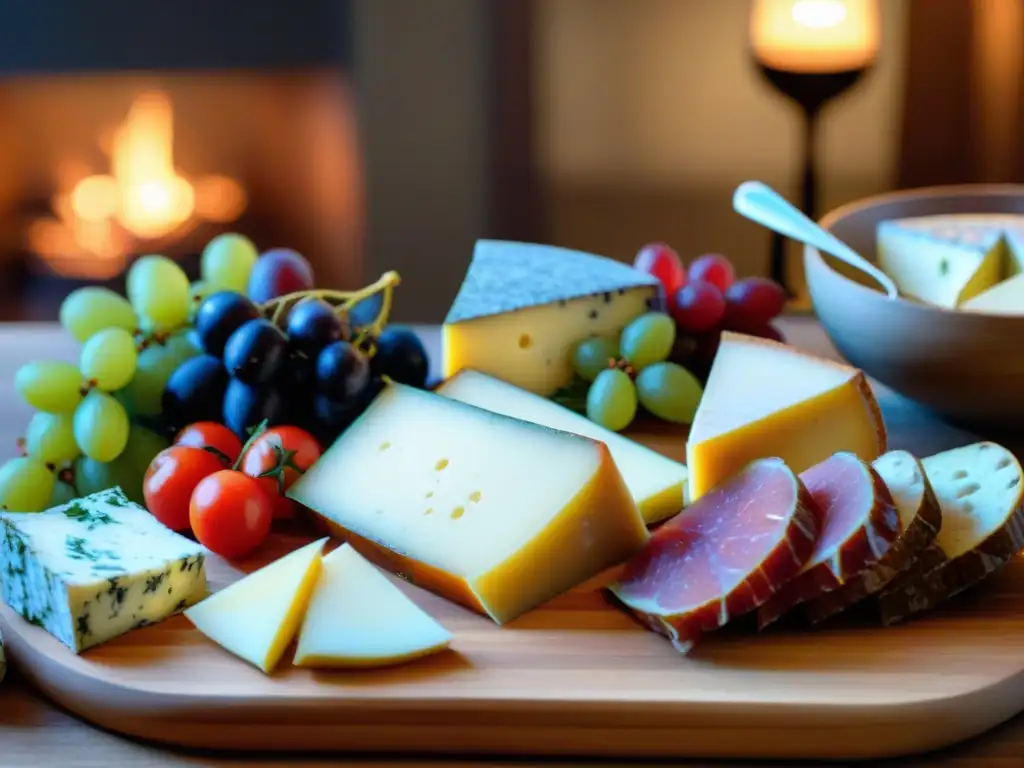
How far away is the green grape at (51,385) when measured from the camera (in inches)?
Result: 39.9

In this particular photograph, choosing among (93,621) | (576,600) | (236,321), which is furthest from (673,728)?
(236,321)

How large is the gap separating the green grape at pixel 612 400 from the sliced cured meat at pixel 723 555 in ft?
0.70

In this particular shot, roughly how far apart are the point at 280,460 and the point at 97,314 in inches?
11.0

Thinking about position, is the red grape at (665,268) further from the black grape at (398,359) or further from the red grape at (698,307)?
the black grape at (398,359)

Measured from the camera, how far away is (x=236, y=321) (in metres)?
1.05

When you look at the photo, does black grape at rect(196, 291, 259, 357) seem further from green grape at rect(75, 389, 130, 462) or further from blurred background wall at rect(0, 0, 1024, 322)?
blurred background wall at rect(0, 0, 1024, 322)

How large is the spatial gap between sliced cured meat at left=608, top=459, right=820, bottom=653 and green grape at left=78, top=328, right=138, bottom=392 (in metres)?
0.44

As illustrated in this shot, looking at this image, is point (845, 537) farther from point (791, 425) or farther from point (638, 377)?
point (638, 377)

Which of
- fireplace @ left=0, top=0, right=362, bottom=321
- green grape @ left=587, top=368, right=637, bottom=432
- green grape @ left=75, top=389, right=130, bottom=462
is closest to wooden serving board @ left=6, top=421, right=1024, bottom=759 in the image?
green grape @ left=75, top=389, right=130, bottom=462

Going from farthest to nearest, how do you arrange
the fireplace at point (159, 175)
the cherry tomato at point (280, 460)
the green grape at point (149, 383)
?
the fireplace at point (159, 175)
the green grape at point (149, 383)
the cherry tomato at point (280, 460)

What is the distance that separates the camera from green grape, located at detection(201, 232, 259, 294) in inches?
→ 48.2

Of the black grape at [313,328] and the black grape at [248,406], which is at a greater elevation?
the black grape at [313,328]

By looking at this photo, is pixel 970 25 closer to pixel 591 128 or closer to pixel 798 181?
pixel 798 181

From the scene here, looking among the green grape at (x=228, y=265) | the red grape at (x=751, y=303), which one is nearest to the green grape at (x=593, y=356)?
the red grape at (x=751, y=303)
